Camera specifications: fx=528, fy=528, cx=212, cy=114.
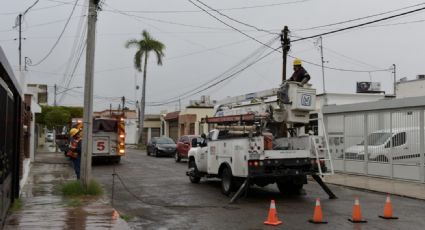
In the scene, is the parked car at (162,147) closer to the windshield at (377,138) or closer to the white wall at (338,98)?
the white wall at (338,98)

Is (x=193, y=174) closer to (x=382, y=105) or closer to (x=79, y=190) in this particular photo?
(x=79, y=190)

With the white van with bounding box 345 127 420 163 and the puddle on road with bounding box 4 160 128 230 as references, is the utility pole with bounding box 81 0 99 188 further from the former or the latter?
the white van with bounding box 345 127 420 163

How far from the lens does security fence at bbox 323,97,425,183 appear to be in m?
18.4

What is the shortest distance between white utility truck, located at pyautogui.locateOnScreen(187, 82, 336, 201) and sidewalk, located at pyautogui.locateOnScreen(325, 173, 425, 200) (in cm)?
260

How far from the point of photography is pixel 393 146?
19.4m

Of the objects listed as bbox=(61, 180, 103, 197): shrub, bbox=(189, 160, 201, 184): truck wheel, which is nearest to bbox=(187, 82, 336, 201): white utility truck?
bbox=(189, 160, 201, 184): truck wheel

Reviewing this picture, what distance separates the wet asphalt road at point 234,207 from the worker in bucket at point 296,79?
2732 mm

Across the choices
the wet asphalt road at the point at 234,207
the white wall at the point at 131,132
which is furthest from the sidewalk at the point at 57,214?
the white wall at the point at 131,132

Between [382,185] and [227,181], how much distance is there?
19.9ft

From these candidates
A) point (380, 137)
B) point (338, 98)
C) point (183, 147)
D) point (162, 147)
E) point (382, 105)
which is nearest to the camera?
point (382, 105)

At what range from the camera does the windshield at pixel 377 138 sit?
19959 millimetres

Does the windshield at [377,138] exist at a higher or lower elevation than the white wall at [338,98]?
lower

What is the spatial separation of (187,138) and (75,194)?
56.7 feet

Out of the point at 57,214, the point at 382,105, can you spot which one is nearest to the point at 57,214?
the point at 57,214
